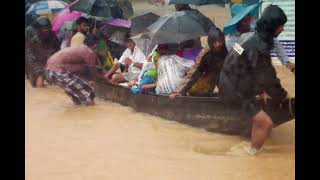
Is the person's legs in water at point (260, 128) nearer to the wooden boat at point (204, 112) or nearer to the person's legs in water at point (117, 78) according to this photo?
the wooden boat at point (204, 112)

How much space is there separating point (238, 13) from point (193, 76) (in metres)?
0.65

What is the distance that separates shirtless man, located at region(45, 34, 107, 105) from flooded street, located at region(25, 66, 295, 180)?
0.26 feet

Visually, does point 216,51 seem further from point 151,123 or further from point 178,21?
point 151,123

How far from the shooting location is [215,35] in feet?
17.3

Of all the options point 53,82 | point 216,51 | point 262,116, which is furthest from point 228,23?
point 53,82

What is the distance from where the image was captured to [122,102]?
5.69m

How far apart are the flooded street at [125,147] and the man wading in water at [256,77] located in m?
0.11

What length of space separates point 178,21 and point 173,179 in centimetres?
133

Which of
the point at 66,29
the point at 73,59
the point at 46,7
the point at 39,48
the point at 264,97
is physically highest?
the point at 46,7

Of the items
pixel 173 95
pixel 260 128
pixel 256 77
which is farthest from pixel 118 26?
pixel 260 128

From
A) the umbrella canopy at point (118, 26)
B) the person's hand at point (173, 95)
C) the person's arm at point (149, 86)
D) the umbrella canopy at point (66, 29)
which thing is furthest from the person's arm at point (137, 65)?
the umbrella canopy at point (66, 29)

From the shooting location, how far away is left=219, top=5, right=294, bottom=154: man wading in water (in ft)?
16.9

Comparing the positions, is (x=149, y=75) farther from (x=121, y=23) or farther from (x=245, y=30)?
(x=245, y=30)

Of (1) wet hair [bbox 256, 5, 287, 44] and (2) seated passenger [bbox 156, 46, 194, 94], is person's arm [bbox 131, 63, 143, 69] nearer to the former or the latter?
(2) seated passenger [bbox 156, 46, 194, 94]
